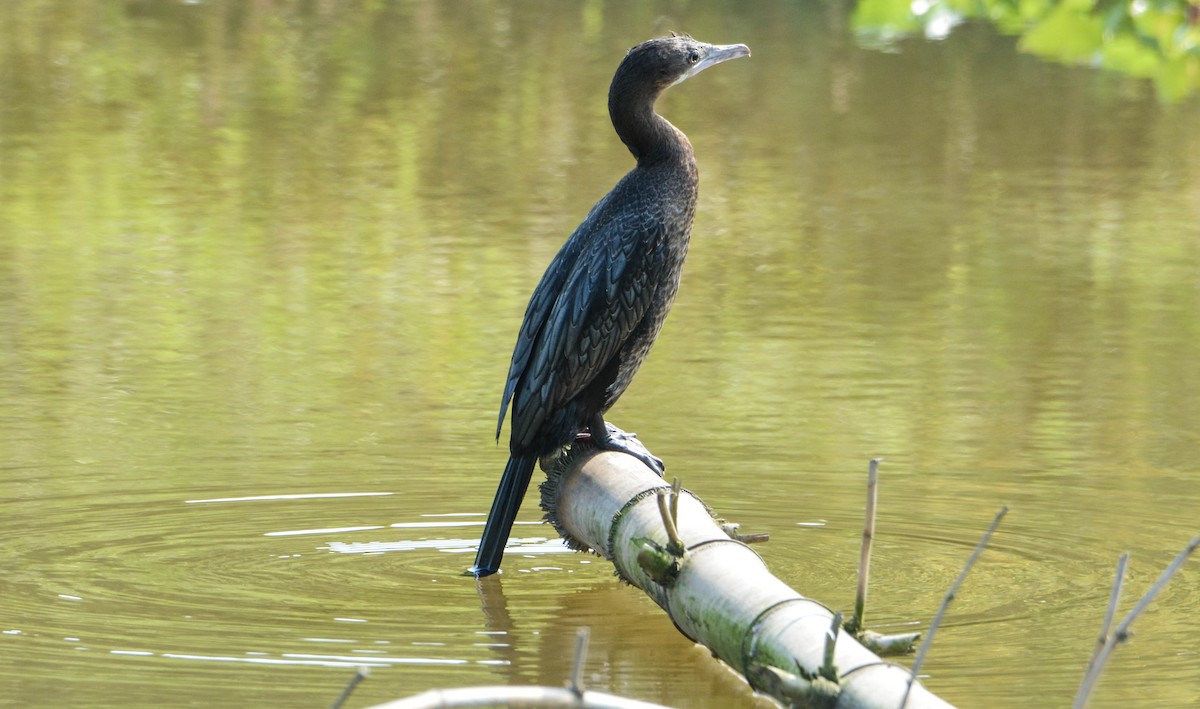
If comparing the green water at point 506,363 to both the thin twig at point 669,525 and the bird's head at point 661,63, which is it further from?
the bird's head at point 661,63

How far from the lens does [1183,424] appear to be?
706 centimetres

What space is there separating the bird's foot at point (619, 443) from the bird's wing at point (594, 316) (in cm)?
14

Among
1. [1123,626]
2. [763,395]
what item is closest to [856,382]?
[763,395]

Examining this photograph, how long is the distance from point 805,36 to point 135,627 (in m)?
14.7

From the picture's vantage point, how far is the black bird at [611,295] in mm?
5086

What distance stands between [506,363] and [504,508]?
9.40ft

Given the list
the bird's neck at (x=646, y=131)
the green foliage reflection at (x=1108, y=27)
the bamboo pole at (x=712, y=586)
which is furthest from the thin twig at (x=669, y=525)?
the green foliage reflection at (x=1108, y=27)

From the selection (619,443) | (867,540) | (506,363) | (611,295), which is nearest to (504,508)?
(619,443)

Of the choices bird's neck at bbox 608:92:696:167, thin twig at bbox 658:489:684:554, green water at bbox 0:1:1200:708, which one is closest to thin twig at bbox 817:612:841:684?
thin twig at bbox 658:489:684:554

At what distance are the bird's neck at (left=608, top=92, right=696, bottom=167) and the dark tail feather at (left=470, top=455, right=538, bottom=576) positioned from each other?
0.86 metres

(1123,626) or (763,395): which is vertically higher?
(1123,626)

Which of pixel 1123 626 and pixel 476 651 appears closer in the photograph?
pixel 1123 626

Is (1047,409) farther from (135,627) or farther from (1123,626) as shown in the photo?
(1123,626)

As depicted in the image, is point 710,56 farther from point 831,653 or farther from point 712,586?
point 831,653
